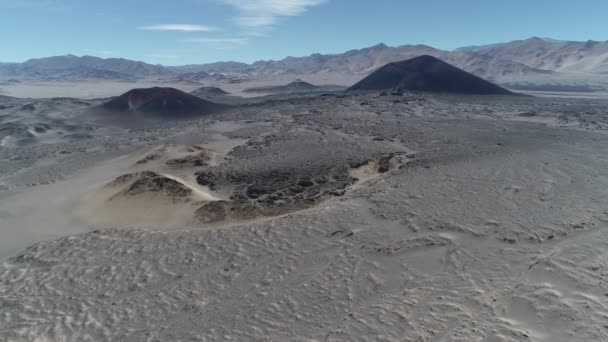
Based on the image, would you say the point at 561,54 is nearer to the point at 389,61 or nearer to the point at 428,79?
the point at 389,61

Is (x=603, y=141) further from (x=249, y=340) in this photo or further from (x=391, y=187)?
(x=249, y=340)

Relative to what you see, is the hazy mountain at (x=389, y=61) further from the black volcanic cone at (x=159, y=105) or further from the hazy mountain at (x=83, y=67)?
the black volcanic cone at (x=159, y=105)

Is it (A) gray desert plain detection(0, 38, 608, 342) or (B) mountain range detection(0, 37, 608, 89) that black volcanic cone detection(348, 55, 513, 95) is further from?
(B) mountain range detection(0, 37, 608, 89)

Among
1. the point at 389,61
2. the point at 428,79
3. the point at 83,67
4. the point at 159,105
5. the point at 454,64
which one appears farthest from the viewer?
the point at 83,67

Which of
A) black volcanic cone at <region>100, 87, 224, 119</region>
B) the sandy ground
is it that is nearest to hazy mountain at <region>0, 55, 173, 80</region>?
black volcanic cone at <region>100, 87, 224, 119</region>

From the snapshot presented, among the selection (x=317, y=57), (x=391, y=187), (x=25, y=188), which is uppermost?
(x=317, y=57)

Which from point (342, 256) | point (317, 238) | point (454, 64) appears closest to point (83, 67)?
point (454, 64)

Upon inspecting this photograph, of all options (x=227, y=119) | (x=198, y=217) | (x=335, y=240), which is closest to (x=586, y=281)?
(x=335, y=240)
